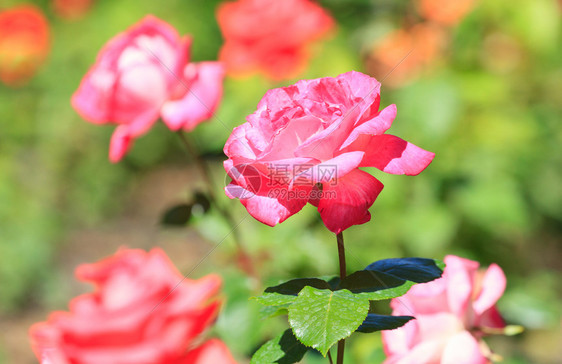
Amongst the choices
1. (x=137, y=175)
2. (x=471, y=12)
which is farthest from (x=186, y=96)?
(x=137, y=175)

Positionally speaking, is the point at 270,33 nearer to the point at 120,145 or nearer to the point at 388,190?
the point at 388,190

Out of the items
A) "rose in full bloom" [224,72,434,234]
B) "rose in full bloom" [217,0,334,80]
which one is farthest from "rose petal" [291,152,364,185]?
"rose in full bloom" [217,0,334,80]

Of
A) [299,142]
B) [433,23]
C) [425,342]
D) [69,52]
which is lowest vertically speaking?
[69,52]

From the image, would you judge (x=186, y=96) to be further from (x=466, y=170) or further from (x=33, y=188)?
(x=33, y=188)

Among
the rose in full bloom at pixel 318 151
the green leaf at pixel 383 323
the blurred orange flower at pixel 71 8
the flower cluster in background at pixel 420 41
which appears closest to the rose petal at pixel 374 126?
the rose in full bloom at pixel 318 151

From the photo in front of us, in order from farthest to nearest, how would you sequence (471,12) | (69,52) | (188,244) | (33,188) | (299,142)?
(69,52)
(33,188)
(188,244)
(471,12)
(299,142)
